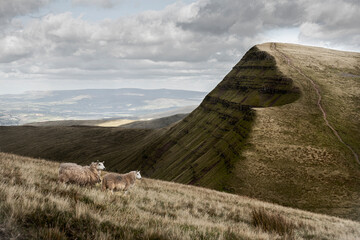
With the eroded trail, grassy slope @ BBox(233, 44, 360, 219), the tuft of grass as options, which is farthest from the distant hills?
the tuft of grass

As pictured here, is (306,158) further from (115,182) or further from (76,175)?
(76,175)

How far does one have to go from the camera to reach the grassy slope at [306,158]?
48.1 meters

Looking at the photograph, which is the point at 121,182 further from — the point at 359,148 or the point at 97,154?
the point at 97,154

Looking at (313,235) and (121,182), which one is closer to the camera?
(313,235)

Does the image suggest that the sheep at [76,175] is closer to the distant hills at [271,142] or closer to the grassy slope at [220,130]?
the distant hills at [271,142]

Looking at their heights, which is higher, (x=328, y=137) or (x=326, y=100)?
(x=326, y=100)

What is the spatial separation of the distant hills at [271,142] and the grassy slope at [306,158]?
191 mm

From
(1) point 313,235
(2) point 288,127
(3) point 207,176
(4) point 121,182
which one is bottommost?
(3) point 207,176

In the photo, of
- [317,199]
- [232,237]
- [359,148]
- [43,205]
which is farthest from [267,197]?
[43,205]

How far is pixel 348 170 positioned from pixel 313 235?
50671 millimetres

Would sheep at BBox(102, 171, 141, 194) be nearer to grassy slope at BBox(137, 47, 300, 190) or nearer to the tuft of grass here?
the tuft of grass

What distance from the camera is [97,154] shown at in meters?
138

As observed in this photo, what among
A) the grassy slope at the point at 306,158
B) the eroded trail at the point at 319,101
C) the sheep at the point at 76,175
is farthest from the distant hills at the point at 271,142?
the sheep at the point at 76,175

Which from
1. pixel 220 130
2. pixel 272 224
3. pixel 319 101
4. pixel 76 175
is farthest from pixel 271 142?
pixel 76 175
